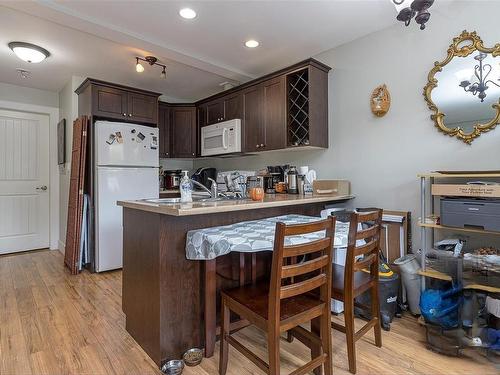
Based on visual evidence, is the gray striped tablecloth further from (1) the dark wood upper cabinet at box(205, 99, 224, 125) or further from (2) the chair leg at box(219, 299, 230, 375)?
(1) the dark wood upper cabinet at box(205, 99, 224, 125)

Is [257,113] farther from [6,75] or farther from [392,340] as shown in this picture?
[6,75]

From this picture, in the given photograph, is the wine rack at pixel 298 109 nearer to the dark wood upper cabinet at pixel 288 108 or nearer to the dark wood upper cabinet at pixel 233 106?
the dark wood upper cabinet at pixel 288 108

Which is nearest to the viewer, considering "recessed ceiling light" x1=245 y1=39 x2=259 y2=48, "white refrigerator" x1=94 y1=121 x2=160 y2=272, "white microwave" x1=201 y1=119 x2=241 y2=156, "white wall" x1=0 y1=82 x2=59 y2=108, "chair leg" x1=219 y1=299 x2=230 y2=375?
"chair leg" x1=219 y1=299 x2=230 y2=375

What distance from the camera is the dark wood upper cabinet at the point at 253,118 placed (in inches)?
136

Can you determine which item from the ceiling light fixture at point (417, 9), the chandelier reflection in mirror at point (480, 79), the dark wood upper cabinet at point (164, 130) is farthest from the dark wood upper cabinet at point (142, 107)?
the chandelier reflection in mirror at point (480, 79)

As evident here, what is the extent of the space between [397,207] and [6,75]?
5128 mm

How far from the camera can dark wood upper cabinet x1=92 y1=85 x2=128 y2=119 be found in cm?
350

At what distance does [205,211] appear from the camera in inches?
65.6

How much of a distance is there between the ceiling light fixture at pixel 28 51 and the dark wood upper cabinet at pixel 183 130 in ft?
5.88

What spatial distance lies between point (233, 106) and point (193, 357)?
2980 millimetres

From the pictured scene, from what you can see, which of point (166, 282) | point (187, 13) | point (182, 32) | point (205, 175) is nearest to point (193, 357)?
point (166, 282)

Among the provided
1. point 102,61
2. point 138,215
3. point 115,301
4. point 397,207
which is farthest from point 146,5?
point 397,207

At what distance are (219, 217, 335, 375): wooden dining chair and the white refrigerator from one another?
8.13 feet

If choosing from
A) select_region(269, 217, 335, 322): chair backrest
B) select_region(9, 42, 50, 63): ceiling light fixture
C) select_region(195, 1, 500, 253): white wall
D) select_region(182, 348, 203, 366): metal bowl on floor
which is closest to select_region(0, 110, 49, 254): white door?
select_region(9, 42, 50, 63): ceiling light fixture
